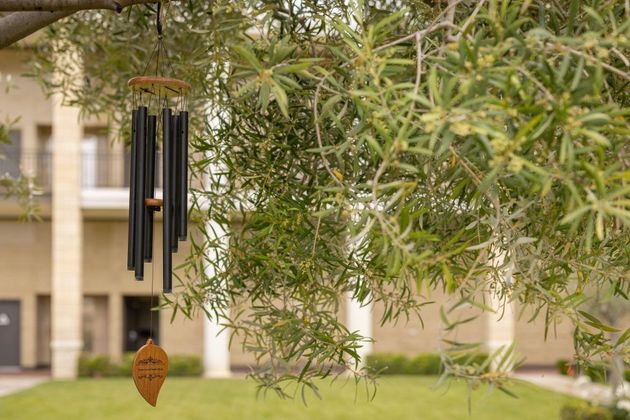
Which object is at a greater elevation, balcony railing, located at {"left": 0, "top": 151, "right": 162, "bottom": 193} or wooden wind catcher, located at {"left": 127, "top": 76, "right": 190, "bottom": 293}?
balcony railing, located at {"left": 0, "top": 151, "right": 162, "bottom": 193}

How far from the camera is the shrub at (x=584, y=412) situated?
33.4 ft

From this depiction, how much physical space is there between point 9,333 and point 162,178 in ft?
54.2

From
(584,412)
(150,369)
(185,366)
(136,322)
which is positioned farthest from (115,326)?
(150,369)

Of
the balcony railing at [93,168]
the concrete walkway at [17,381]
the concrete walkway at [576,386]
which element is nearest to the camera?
the concrete walkway at [576,386]

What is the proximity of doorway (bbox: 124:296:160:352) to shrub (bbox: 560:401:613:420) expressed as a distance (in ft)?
33.7

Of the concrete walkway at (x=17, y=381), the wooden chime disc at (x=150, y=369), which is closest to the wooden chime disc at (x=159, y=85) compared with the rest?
the wooden chime disc at (x=150, y=369)

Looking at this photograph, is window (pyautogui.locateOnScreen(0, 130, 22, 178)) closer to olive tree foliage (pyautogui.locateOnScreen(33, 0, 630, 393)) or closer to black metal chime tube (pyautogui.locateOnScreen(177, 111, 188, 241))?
olive tree foliage (pyautogui.locateOnScreen(33, 0, 630, 393))

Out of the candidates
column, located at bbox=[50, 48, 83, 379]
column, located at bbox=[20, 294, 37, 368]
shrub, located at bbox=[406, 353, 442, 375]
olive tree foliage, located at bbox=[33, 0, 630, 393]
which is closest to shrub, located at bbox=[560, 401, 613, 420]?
shrub, located at bbox=[406, 353, 442, 375]

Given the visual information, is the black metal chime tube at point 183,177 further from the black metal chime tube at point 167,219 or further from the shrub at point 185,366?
the shrub at point 185,366

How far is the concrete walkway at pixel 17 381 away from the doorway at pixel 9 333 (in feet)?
2.01

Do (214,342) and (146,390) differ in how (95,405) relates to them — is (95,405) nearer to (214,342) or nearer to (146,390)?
(214,342)

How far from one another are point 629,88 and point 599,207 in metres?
1.10

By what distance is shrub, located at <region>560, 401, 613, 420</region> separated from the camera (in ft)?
33.4

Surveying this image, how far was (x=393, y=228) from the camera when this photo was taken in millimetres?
1733
